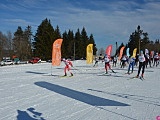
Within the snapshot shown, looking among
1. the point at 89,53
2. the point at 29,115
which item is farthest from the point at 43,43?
the point at 29,115

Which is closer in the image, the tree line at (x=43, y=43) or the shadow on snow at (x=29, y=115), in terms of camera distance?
the shadow on snow at (x=29, y=115)

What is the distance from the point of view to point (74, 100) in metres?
8.70

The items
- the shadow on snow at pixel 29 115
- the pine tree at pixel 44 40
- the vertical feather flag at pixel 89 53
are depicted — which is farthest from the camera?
the pine tree at pixel 44 40

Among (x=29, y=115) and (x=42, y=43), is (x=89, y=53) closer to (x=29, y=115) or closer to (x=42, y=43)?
(x=29, y=115)

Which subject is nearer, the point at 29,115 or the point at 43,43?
the point at 29,115

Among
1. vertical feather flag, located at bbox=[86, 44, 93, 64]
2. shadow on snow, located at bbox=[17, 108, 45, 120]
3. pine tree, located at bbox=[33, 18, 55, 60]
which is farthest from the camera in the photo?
pine tree, located at bbox=[33, 18, 55, 60]

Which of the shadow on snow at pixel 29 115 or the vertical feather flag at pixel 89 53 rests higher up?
the vertical feather flag at pixel 89 53

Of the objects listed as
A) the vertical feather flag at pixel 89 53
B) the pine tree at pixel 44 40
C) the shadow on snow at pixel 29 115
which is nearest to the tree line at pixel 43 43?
the pine tree at pixel 44 40

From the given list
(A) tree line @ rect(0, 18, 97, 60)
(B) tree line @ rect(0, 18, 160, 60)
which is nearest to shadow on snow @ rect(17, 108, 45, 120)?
(B) tree line @ rect(0, 18, 160, 60)

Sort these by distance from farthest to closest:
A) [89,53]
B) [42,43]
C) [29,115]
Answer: [42,43], [89,53], [29,115]

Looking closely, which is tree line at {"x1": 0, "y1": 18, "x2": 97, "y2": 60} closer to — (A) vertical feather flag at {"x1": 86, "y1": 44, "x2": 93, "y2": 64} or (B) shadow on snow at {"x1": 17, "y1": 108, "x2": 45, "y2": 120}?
(A) vertical feather flag at {"x1": 86, "y1": 44, "x2": 93, "y2": 64}

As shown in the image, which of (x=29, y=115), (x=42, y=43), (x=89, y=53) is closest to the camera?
(x=29, y=115)

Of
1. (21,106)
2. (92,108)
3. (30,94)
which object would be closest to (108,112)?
(92,108)

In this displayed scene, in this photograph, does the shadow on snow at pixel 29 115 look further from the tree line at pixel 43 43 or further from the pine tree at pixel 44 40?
the pine tree at pixel 44 40
